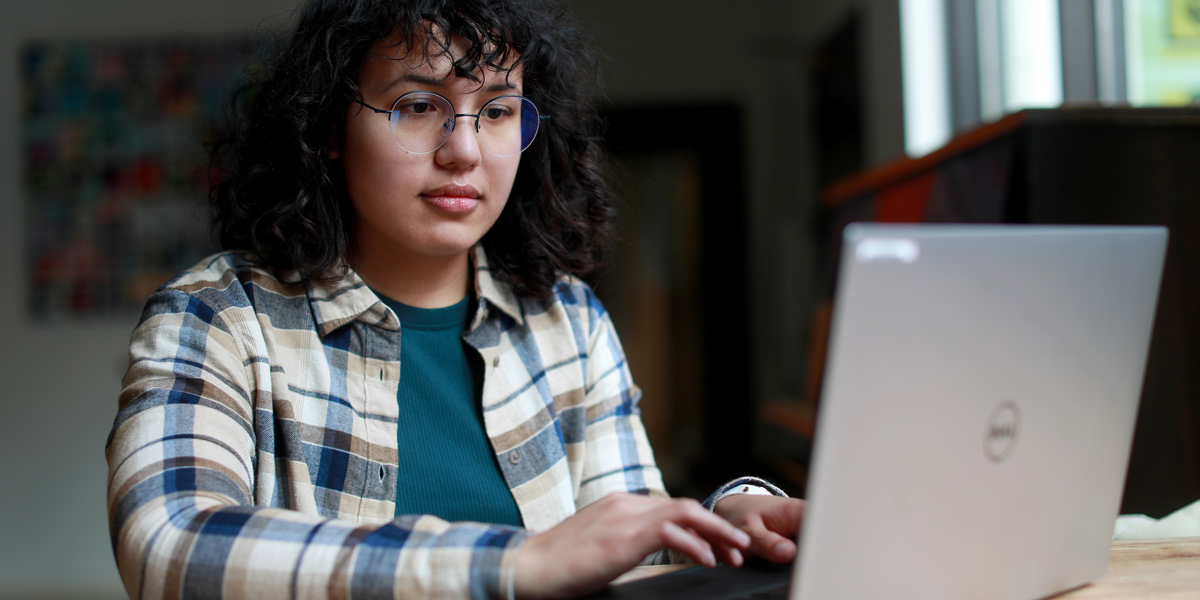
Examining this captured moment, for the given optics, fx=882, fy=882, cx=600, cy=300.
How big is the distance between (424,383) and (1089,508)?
71 cm

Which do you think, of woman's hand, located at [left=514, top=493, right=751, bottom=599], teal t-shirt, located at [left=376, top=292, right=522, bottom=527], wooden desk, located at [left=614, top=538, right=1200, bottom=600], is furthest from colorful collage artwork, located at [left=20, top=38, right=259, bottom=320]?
wooden desk, located at [left=614, top=538, right=1200, bottom=600]

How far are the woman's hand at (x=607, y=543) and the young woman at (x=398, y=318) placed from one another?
1.4 inches

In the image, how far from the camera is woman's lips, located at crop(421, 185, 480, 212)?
1.04 metres

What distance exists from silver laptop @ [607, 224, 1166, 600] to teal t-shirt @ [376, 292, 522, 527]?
388 mm

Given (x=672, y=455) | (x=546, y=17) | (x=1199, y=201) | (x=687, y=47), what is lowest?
(x=672, y=455)

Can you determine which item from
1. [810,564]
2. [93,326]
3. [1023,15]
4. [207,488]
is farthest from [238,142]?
[93,326]

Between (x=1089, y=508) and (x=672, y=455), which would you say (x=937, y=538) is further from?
(x=672, y=455)

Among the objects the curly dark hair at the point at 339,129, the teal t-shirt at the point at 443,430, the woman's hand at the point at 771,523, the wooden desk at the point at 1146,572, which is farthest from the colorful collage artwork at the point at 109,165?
the wooden desk at the point at 1146,572

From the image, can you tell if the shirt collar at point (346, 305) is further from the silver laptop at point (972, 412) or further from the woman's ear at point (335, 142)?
the silver laptop at point (972, 412)

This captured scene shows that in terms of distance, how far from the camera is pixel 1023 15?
271 centimetres

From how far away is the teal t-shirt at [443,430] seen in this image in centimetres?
103

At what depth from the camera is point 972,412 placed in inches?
22.1

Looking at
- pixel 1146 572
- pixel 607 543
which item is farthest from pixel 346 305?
pixel 1146 572

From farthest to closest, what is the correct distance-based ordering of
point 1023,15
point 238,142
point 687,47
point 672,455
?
point 672,455 → point 687,47 → point 1023,15 → point 238,142
